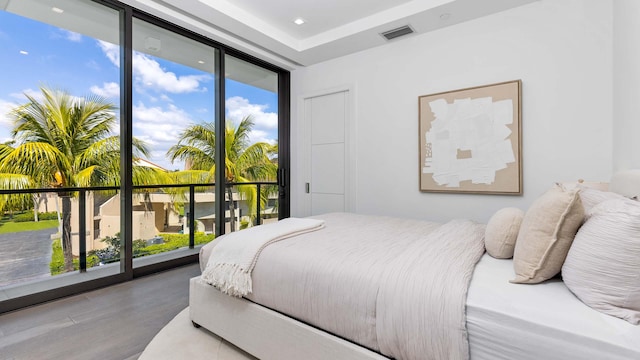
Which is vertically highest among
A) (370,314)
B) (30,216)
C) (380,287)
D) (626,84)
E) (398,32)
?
→ (398,32)

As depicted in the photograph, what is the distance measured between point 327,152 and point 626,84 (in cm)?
297

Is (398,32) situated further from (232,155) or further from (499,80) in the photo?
(232,155)

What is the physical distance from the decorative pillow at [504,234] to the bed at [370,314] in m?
0.05

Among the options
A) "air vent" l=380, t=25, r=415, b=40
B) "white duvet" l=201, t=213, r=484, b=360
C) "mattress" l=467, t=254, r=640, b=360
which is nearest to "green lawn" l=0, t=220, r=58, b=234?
"white duvet" l=201, t=213, r=484, b=360

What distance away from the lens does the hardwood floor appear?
181cm

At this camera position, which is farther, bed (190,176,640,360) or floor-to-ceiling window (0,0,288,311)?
floor-to-ceiling window (0,0,288,311)

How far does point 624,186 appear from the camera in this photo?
4.96 ft

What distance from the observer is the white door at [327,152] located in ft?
13.5

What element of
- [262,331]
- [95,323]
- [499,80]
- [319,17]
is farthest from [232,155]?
[499,80]

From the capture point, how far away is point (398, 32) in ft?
11.2

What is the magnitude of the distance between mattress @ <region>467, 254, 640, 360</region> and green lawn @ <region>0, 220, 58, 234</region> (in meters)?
3.32

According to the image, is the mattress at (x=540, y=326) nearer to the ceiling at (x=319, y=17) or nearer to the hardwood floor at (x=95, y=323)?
the hardwood floor at (x=95, y=323)

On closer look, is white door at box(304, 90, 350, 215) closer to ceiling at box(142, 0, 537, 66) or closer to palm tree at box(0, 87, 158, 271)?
ceiling at box(142, 0, 537, 66)

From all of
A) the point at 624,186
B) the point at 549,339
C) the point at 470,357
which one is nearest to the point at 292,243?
the point at 470,357
